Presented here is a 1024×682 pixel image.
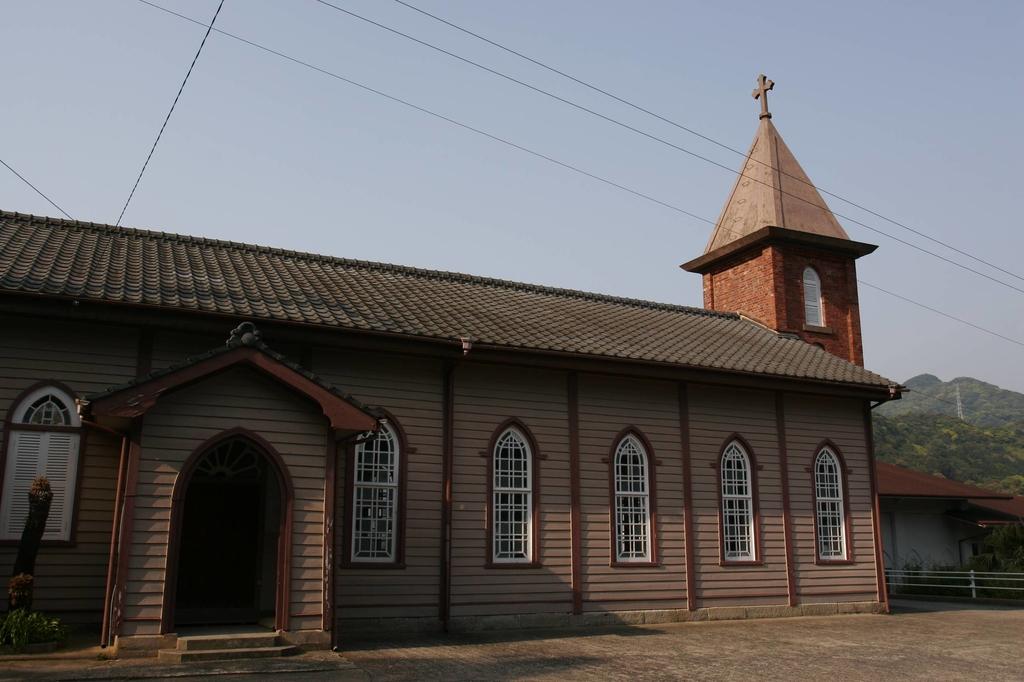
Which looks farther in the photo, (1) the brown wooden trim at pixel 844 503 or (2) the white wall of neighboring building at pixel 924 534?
(2) the white wall of neighboring building at pixel 924 534

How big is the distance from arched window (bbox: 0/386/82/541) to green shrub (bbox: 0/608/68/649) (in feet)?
5.41

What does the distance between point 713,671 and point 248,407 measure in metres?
6.44

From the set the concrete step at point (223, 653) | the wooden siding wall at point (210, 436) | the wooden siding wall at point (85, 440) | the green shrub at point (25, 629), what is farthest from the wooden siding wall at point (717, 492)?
the green shrub at point (25, 629)

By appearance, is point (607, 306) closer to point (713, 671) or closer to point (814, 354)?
point (814, 354)

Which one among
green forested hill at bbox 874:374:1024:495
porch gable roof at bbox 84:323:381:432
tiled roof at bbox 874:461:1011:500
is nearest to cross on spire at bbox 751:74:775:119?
tiled roof at bbox 874:461:1011:500

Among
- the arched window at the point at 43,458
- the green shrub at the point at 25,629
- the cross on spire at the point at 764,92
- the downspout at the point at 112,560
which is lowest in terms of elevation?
the green shrub at the point at 25,629

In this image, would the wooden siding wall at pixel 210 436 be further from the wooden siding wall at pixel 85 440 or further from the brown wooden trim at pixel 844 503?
the brown wooden trim at pixel 844 503

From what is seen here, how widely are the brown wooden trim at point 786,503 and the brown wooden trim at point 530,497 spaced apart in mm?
5535

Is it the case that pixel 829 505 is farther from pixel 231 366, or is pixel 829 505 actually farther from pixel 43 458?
pixel 43 458

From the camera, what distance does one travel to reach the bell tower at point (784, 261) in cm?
2314

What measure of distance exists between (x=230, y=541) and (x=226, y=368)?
3.14m

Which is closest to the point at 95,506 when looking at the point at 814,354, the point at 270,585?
the point at 270,585

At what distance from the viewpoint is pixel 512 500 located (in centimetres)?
1473

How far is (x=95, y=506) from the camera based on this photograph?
38.5 feet
